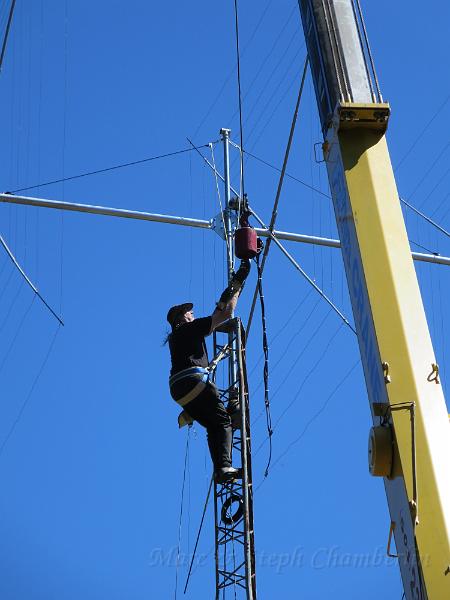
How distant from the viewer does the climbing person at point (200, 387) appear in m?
12.6

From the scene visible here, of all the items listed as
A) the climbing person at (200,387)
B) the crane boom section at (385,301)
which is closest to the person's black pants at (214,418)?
the climbing person at (200,387)

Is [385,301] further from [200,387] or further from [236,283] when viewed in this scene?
[200,387]

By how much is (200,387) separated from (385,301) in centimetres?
532

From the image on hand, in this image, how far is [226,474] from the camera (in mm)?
12750

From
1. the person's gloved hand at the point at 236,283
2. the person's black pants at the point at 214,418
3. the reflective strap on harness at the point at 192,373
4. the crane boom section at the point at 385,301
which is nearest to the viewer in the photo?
the crane boom section at the point at 385,301

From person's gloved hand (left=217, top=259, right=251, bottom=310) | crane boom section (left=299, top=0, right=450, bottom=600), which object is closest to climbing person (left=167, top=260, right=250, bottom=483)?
person's gloved hand (left=217, top=259, right=251, bottom=310)

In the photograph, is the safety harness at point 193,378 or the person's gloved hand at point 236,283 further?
the safety harness at point 193,378

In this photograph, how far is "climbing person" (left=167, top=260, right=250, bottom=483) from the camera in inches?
497

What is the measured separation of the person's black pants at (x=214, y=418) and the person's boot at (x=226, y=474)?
5cm

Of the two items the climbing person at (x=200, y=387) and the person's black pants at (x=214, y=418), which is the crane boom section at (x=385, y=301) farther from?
the person's black pants at (x=214, y=418)

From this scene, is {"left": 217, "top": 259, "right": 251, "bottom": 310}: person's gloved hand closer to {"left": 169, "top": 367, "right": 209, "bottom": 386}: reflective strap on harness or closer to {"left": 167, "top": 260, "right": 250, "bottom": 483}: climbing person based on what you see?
{"left": 167, "top": 260, "right": 250, "bottom": 483}: climbing person

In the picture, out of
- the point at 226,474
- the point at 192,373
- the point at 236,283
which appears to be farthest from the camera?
the point at 226,474

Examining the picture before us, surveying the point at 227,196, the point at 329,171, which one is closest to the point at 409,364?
the point at 329,171

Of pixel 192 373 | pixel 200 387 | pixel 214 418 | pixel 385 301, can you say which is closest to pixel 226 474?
pixel 214 418
